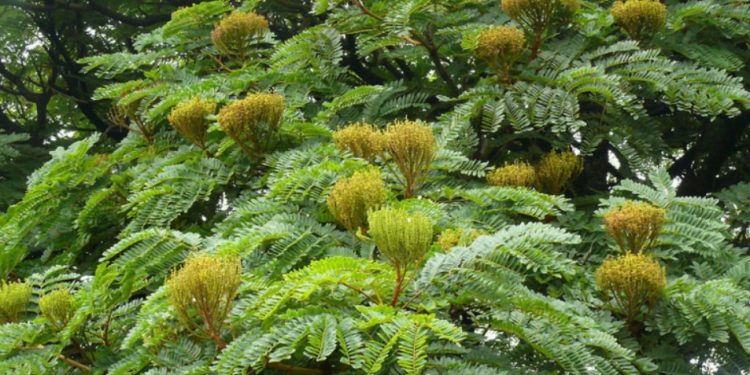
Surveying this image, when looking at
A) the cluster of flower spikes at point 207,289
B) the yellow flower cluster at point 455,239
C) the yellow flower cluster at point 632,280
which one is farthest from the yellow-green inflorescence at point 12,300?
the yellow flower cluster at point 632,280

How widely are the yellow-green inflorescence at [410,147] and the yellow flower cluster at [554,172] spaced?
936 mm

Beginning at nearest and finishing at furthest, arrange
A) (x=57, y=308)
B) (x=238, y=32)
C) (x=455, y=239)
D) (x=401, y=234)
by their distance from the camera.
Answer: (x=401, y=234) → (x=455, y=239) → (x=57, y=308) → (x=238, y=32)

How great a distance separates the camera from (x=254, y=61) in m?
6.11

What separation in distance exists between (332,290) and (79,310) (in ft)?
3.63

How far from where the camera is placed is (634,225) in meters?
3.87

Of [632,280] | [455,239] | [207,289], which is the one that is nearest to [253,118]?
[455,239]

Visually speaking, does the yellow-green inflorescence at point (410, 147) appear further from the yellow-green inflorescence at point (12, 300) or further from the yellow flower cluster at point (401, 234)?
the yellow-green inflorescence at point (12, 300)

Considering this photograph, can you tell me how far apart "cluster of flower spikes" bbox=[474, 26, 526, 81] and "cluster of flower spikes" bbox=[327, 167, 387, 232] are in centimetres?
140

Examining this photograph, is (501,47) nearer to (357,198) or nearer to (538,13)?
(538,13)

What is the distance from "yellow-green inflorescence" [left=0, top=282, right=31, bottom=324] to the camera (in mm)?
3850

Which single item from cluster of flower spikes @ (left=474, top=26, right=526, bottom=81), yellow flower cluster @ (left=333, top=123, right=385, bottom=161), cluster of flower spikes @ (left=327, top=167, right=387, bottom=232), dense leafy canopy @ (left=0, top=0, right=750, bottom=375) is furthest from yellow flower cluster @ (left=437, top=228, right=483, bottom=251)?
cluster of flower spikes @ (left=474, top=26, right=526, bottom=81)

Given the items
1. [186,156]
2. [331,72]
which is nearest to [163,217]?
[186,156]

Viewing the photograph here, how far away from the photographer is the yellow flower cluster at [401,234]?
116 inches

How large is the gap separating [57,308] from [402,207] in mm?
1381
